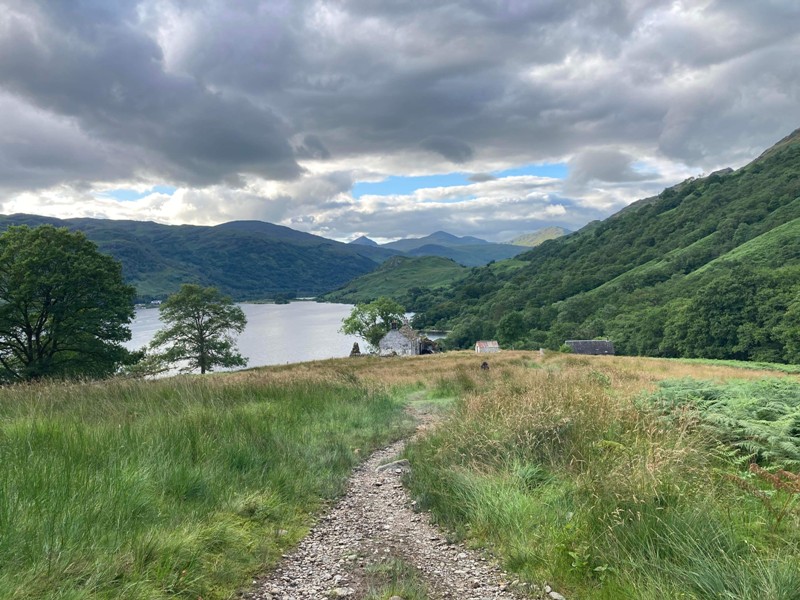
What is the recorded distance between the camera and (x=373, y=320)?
96625 millimetres

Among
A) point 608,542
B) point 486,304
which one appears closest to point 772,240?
point 486,304

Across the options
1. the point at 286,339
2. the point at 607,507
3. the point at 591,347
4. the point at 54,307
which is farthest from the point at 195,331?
the point at 286,339

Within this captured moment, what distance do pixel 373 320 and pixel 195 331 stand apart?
1839 inches

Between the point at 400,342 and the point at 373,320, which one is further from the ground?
the point at 373,320

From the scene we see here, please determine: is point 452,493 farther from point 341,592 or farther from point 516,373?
point 516,373

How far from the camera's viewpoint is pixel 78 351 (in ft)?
102

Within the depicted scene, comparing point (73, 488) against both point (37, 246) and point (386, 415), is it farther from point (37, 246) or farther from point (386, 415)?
point (37, 246)

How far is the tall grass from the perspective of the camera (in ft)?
11.3

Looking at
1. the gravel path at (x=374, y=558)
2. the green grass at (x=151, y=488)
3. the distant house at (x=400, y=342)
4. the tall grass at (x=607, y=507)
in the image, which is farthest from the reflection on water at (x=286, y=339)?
the tall grass at (x=607, y=507)

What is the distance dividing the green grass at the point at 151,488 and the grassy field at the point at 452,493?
2 centimetres

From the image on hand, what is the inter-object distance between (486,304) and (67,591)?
173165 millimetres

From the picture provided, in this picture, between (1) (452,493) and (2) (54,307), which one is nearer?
(1) (452,493)

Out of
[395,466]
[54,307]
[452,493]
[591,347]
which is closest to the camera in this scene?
[452,493]

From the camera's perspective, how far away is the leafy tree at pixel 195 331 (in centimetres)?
5269
